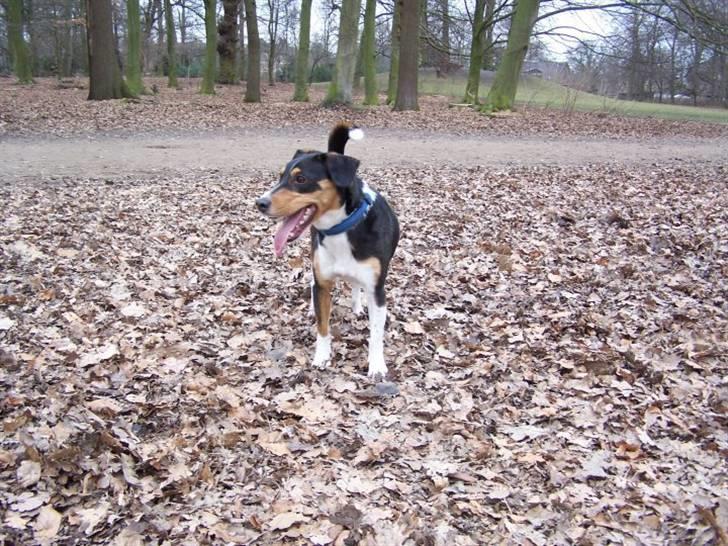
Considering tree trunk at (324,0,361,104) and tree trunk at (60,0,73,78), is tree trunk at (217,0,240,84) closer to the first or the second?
tree trunk at (60,0,73,78)

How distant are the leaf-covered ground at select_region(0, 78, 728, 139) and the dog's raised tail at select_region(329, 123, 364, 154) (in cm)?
1290

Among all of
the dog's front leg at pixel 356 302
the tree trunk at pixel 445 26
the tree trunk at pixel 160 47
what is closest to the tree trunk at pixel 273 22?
the tree trunk at pixel 160 47

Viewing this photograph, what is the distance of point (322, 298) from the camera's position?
4.51 metres

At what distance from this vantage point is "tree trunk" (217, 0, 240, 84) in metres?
37.3

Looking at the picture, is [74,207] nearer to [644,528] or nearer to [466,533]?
[466,533]

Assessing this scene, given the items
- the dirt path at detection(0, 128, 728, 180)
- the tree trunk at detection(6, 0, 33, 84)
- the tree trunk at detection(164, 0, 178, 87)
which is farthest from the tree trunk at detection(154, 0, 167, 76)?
the dirt path at detection(0, 128, 728, 180)

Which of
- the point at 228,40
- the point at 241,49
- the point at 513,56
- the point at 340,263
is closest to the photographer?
the point at 340,263

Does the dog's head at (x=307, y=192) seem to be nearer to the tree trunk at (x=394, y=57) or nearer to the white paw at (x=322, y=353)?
the white paw at (x=322, y=353)

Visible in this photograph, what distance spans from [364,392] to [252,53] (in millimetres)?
22363

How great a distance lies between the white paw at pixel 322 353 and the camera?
4664 millimetres

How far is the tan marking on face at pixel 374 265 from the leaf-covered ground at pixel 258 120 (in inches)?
529

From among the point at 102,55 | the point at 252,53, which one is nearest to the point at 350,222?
the point at 102,55

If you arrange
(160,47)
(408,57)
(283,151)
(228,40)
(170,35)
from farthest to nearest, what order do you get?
(160,47)
(228,40)
(170,35)
(408,57)
(283,151)

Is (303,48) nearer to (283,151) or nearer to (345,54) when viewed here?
(345,54)
